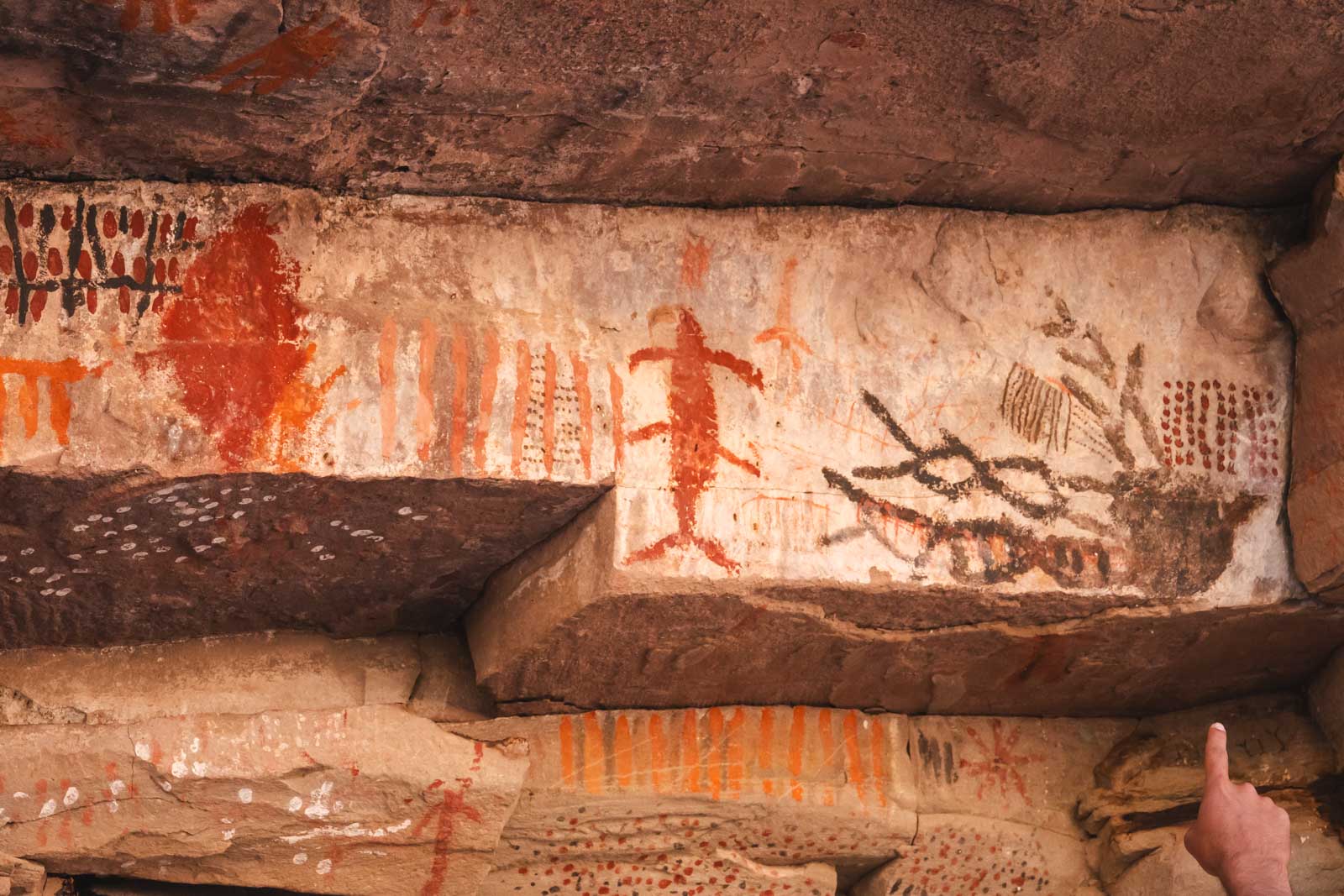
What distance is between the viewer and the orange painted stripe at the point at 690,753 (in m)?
3.82

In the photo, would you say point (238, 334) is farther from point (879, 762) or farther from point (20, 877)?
point (879, 762)

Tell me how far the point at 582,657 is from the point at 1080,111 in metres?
1.52

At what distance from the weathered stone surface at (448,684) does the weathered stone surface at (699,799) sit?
0.06 m

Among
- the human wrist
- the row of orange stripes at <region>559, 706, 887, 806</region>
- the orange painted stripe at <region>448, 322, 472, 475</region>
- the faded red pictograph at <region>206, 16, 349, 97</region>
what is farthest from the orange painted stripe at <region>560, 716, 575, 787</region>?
the faded red pictograph at <region>206, 16, 349, 97</region>

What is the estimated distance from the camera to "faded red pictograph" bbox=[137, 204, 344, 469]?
318 cm

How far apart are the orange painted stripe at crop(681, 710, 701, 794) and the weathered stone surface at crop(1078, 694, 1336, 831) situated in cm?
98

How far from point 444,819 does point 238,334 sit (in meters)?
1.10

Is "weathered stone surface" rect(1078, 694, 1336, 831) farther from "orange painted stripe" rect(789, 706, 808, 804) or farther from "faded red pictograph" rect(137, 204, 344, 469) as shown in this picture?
"faded red pictograph" rect(137, 204, 344, 469)

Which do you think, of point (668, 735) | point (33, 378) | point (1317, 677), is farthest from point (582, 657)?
point (1317, 677)

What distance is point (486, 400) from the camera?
131 inches

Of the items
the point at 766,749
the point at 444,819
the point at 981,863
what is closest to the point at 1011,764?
the point at 981,863

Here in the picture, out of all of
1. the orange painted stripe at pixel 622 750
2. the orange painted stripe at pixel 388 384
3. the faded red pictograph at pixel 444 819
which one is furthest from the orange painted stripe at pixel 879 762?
the orange painted stripe at pixel 388 384

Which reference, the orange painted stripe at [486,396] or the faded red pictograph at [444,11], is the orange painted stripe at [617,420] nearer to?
the orange painted stripe at [486,396]

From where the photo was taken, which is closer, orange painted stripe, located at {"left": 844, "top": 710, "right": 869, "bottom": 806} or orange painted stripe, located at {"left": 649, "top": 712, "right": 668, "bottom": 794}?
orange painted stripe, located at {"left": 649, "top": 712, "right": 668, "bottom": 794}
